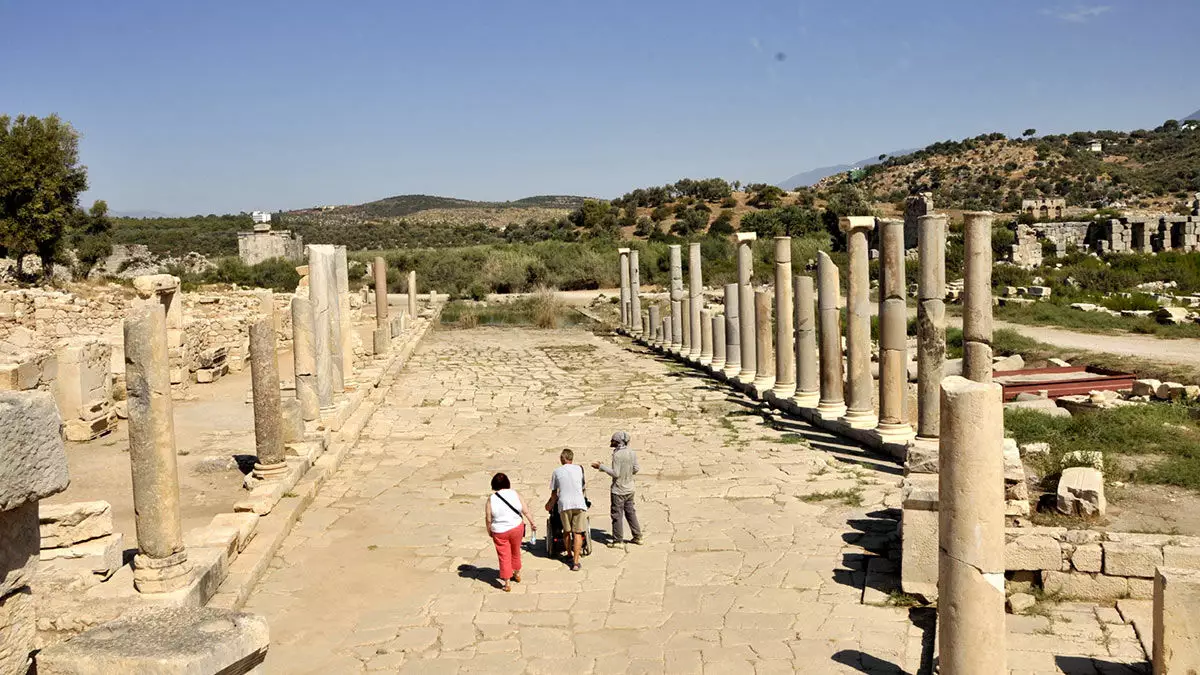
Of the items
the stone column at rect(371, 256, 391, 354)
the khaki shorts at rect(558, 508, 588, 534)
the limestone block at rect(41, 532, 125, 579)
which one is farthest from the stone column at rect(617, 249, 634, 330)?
the limestone block at rect(41, 532, 125, 579)

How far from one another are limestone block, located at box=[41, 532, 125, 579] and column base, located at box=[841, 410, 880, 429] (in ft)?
28.8

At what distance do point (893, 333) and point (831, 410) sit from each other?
2119 millimetres

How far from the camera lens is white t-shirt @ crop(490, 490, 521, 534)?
7.95 metres

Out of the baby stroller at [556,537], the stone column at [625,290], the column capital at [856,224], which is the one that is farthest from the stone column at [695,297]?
the baby stroller at [556,537]

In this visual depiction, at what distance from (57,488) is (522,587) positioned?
191 inches

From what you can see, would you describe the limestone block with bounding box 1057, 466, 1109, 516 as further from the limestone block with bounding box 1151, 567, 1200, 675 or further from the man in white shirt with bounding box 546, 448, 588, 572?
the man in white shirt with bounding box 546, 448, 588, 572

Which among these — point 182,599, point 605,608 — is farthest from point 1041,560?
point 182,599

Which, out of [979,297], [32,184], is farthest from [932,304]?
[32,184]

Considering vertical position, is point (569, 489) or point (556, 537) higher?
point (569, 489)

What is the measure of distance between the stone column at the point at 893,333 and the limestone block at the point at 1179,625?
674 cm

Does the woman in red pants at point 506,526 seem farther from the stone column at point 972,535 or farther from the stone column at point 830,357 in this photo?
the stone column at point 830,357

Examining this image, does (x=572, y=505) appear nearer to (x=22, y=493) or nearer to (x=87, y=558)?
(x=87, y=558)

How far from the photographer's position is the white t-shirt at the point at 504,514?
7953mm

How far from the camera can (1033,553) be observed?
7.17 metres
